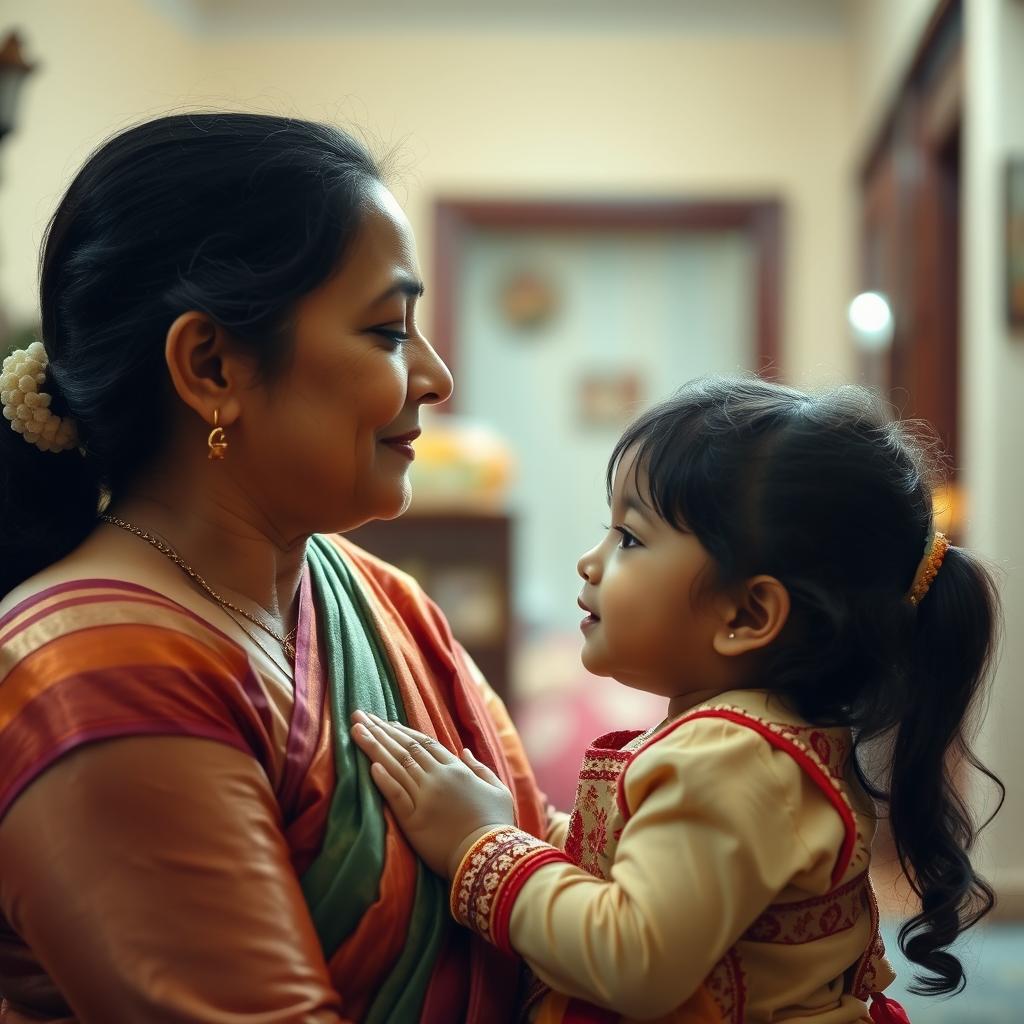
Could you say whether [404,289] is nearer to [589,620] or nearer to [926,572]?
[589,620]

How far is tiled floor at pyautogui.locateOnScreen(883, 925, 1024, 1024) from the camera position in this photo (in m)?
3.03

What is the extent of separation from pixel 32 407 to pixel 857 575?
804 millimetres

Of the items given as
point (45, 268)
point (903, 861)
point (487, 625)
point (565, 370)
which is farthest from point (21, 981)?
point (565, 370)

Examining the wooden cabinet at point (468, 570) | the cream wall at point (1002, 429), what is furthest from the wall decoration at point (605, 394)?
the cream wall at point (1002, 429)

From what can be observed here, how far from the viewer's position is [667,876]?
109 centimetres

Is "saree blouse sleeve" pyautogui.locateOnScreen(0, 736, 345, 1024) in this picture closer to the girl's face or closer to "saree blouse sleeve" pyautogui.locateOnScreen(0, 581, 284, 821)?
"saree blouse sleeve" pyautogui.locateOnScreen(0, 581, 284, 821)

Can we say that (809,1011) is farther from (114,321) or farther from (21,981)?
(114,321)

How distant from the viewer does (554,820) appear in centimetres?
166

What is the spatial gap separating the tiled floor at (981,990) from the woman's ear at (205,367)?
2.11 m

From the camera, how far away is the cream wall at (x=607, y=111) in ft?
21.5

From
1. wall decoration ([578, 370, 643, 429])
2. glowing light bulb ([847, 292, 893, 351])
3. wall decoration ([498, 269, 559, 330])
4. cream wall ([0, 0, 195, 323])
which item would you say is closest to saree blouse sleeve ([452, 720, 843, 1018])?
cream wall ([0, 0, 195, 323])

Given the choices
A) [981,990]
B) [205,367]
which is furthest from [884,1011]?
[981,990]

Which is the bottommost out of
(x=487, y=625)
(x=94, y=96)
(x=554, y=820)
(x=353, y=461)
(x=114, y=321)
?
(x=487, y=625)

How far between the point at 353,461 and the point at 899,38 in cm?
444
